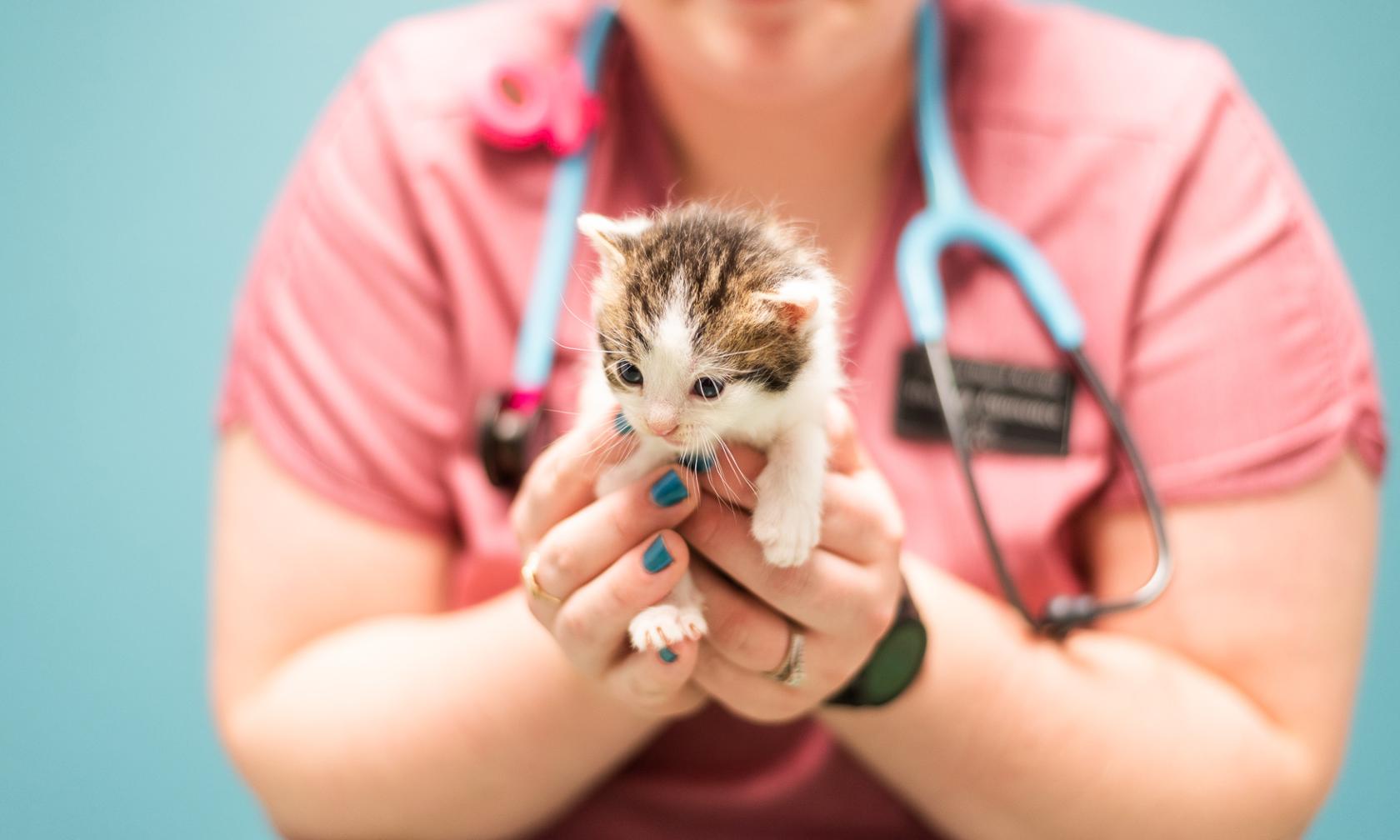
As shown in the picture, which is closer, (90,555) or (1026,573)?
(1026,573)

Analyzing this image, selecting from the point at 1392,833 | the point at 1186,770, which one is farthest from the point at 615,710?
the point at 1392,833

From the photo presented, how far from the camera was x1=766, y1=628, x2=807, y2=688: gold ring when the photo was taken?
662 mm

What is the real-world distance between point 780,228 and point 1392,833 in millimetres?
954

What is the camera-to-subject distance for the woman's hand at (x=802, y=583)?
2.01ft

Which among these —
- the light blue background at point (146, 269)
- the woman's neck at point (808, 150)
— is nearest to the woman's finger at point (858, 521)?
the woman's neck at point (808, 150)

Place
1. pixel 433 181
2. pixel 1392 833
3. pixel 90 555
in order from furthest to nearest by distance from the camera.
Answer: pixel 90 555
pixel 1392 833
pixel 433 181

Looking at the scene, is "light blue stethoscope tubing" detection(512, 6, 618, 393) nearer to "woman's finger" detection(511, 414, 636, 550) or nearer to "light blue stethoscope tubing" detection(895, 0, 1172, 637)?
"woman's finger" detection(511, 414, 636, 550)

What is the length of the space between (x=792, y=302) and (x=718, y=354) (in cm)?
4

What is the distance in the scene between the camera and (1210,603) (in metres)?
0.82

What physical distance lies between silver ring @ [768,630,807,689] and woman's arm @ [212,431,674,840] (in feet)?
0.44

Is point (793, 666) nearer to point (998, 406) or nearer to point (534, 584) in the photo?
point (534, 584)

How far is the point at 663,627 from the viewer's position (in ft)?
1.97

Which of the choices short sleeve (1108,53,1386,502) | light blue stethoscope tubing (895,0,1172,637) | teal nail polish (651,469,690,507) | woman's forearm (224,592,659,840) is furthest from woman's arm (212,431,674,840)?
short sleeve (1108,53,1386,502)

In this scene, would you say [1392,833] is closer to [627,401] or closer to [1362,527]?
[1362,527]
